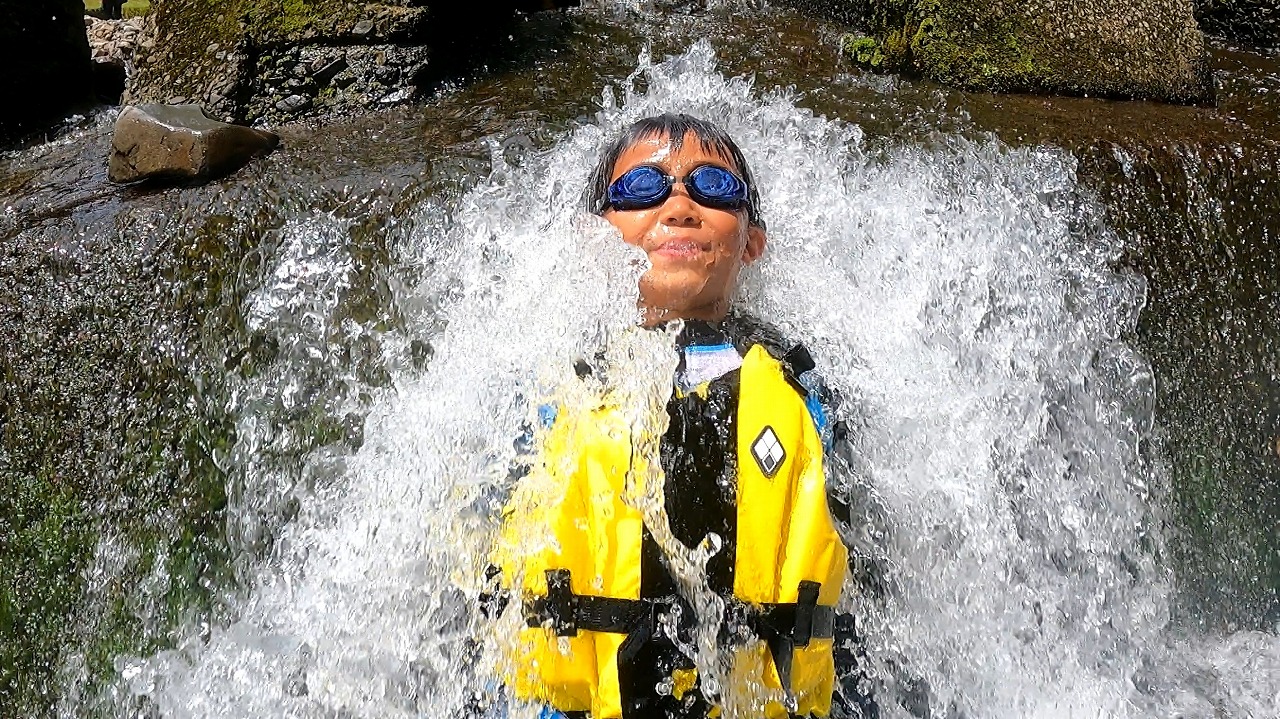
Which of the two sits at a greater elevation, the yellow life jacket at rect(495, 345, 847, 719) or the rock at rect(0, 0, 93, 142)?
the yellow life jacket at rect(495, 345, 847, 719)

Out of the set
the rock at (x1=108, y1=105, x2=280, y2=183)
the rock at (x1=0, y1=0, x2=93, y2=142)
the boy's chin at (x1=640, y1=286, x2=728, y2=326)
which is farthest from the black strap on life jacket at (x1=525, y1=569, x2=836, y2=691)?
the rock at (x1=0, y1=0, x2=93, y2=142)

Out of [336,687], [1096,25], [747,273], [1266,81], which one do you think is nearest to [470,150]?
[747,273]

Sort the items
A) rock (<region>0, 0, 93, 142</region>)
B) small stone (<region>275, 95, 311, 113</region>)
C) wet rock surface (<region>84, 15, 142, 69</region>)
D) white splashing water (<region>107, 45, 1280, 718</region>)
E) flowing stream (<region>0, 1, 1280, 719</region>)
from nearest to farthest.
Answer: white splashing water (<region>107, 45, 1280, 718</region>), flowing stream (<region>0, 1, 1280, 719</region>), small stone (<region>275, 95, 311, 113</region>), rock (<region>0, 0, 93, 142</region>), wet rock surface (<region>84, 15, 142, 69</region>)

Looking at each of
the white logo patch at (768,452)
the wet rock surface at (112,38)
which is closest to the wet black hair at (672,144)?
the white logo patch at (768,452)

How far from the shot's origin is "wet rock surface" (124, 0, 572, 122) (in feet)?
14.7

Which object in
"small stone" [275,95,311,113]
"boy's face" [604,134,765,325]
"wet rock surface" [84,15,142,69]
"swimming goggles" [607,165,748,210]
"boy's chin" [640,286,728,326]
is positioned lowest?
"wet rock surface" [84,15,142,69]

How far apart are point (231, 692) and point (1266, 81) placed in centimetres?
591

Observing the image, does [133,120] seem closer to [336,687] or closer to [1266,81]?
[336,687]

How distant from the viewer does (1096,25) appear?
4.76 m

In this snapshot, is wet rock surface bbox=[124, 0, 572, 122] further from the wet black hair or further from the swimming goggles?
the swimming goggles

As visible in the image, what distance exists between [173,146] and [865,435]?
2967 mm

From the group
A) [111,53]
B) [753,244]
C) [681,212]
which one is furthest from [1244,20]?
[111,53]

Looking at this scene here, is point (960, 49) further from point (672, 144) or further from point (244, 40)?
point (244, 40)

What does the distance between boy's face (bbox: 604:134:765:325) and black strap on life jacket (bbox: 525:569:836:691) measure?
0.80 m
